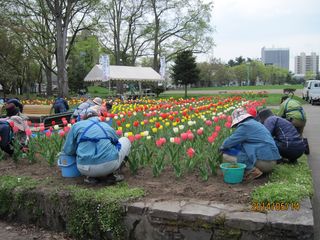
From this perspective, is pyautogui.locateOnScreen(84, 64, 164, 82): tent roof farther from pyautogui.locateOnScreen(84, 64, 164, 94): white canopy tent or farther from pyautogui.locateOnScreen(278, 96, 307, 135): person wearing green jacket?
pyautogui.locateOnScreen(278, 96, 307, 135): person wearing green jacket

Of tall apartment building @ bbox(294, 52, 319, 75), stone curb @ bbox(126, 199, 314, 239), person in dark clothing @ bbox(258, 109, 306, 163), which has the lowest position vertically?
stone curb @ bbox(126, 199, 314, 239)

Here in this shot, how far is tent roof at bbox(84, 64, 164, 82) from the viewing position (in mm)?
33719

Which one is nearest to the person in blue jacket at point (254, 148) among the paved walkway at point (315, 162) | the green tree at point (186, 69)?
the paved walkway at point (315, 162)

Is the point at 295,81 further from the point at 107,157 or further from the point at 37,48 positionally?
the point at 107,157

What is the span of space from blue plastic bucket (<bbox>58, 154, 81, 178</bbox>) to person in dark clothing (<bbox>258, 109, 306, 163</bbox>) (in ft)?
10.1

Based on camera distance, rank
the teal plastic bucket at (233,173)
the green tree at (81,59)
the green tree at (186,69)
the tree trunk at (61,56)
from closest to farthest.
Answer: the teal plastic bucket at (233,173) → the tree trunk at (61,56) → the green tree at (186,69) → the green tree at (81,59)

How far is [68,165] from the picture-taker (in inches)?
218

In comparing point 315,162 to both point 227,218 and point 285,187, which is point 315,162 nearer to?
point 285,187

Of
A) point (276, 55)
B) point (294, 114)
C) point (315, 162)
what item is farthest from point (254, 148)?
point (276, 55)

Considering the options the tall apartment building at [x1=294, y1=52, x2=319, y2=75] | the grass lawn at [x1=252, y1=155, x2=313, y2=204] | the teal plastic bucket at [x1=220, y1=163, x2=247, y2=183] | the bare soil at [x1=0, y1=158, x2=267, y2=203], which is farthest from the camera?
the tall apartment building at [x1=294, y1=52, x2=319, y2=75]

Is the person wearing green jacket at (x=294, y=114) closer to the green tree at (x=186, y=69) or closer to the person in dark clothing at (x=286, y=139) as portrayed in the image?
the person in dark clothing at (x=286, y=139)

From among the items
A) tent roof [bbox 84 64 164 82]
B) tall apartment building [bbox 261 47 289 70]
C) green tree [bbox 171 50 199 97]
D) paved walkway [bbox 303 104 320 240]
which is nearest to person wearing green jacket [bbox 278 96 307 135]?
paved walkway [bbox 303 104 320 240]

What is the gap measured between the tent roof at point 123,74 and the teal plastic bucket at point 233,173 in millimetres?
28000

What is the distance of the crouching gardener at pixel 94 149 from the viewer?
5031 mm
